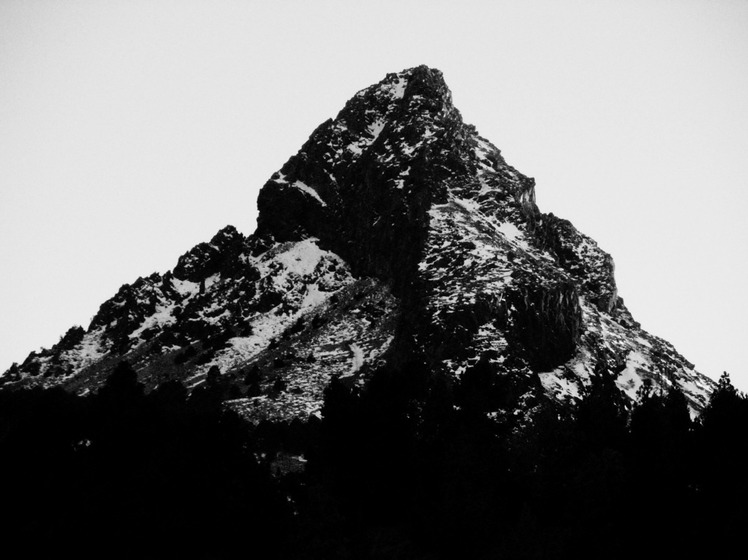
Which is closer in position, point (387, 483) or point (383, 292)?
point (387, 483)

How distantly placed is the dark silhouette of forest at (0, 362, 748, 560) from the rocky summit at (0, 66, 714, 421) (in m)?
20.2

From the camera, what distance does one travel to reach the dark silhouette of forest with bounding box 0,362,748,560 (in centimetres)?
3534

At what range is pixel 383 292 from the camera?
387ft

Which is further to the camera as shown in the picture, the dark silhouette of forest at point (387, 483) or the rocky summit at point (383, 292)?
the rocky summit at point (383, 292)

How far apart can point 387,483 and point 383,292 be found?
72998mm

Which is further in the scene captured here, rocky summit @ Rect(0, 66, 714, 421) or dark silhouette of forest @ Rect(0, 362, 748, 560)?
rocky summit @ Rect(0, 66, 714, 421)

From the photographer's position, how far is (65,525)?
36.2 m

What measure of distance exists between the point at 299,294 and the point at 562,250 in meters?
45.8

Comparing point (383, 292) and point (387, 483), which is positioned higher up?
point (383, 292)

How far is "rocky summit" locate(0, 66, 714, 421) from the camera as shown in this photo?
316ft

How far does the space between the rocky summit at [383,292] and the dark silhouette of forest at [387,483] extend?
20.2 m

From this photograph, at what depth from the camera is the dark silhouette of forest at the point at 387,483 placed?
116 feet

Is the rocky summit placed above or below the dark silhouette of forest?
above

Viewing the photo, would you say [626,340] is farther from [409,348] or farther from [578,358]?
[409,348]
